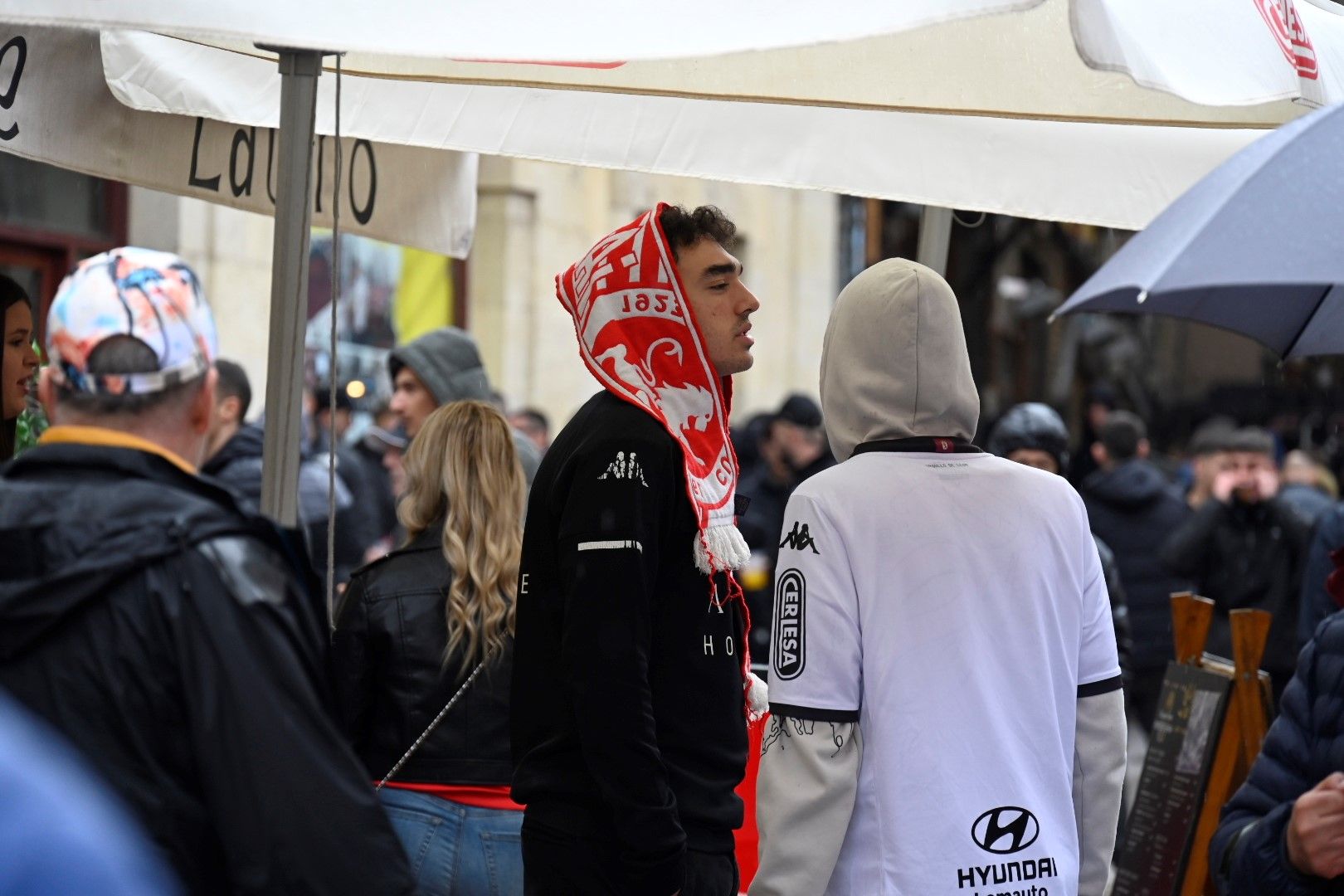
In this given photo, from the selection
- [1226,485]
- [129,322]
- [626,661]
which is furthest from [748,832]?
[1226,485]

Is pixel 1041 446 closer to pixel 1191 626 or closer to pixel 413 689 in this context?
pixel 1191 626

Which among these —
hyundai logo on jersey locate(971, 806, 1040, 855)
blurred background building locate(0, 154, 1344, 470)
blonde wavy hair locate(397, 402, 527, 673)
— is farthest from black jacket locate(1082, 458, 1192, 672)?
hyundai logo on jersey locate(971, 806, 1040, 855)

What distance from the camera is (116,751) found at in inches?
84.5

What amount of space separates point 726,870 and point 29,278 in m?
6.62

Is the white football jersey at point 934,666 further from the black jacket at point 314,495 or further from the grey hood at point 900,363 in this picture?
the black jacket at point 314,495

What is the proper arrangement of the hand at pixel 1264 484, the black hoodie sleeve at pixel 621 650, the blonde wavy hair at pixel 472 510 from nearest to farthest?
the black hoodie sleeve at pixel 621 650
the blonde wavy hair at pixel 472 510
the hand at pixel 1264 484

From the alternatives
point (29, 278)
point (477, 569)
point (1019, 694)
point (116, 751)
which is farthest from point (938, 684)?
point (29, 278)

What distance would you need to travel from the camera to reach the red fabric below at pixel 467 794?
3.88 m

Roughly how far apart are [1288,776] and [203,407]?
2138 mm

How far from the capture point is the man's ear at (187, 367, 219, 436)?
2.34 m

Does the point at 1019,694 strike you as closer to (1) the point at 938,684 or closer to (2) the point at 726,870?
(1) the point at 938,684

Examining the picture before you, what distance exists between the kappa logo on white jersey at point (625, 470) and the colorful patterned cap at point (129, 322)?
3.36 feet

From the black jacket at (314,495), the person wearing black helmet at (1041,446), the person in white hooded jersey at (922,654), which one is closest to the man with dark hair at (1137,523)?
the person wearing black helmet at (1041,446)

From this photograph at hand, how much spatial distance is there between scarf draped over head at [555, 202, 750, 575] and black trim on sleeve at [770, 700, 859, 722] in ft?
1.00
